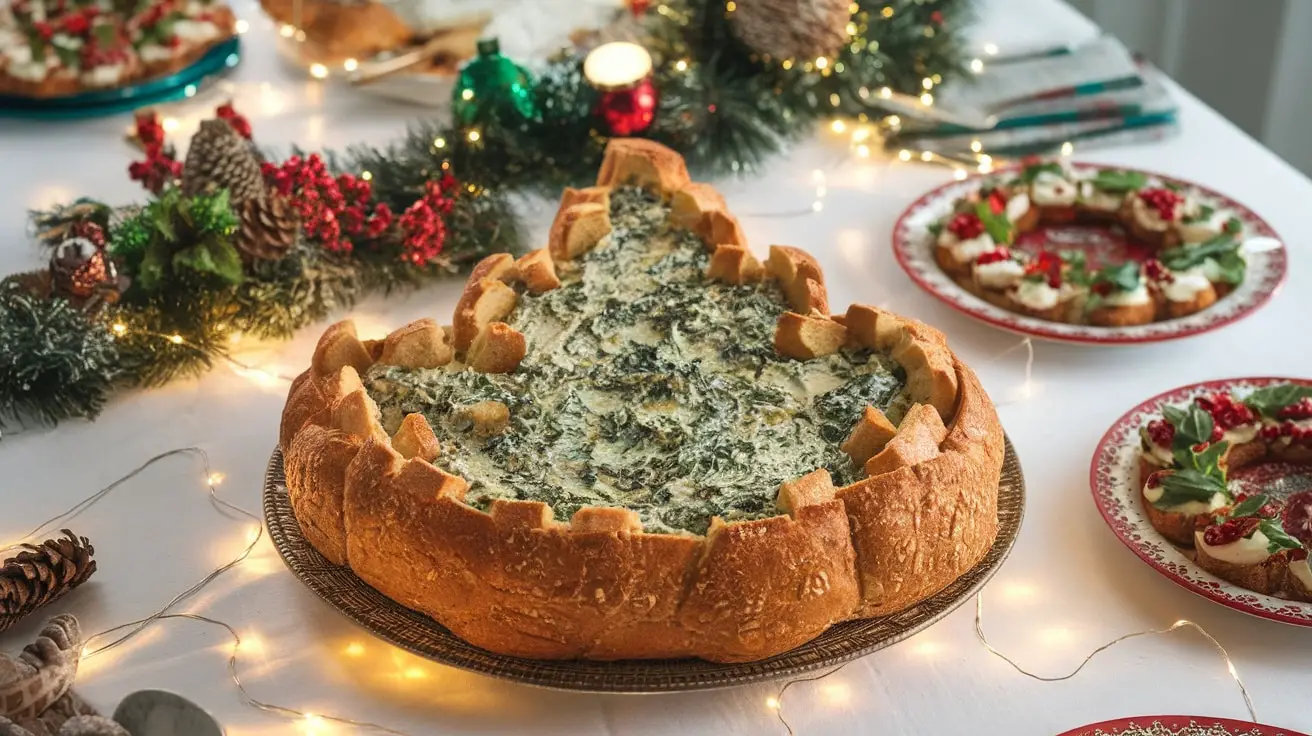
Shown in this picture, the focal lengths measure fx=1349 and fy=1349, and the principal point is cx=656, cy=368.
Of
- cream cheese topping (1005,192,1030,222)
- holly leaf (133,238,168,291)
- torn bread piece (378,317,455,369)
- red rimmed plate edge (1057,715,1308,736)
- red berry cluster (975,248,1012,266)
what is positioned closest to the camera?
red rimmed plate edge (1057,715,1308,736)

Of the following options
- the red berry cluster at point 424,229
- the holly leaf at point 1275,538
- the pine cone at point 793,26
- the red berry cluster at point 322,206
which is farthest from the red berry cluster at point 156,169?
the holly leaf at point 1275,538

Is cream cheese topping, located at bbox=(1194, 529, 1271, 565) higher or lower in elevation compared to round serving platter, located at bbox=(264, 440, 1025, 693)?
lower

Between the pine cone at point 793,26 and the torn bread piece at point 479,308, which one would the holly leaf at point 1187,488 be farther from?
the pine cone at point 793,26

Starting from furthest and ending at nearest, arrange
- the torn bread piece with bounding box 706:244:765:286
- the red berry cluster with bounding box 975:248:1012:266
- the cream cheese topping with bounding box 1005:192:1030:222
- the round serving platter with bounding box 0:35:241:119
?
1. the round serving platter with bounding box 0:35:241:119
2. the cream cheese topping with bounding box 1005:192:1030:222
3. the red berry cluster with bounding box 975:248:1012:266
4. the torn bread piece with bounding box 706:244:765:286

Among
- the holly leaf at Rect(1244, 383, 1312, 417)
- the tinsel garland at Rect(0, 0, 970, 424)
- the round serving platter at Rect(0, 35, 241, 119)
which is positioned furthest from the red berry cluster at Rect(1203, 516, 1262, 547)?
the round serving platter at Rect(0, 35, 241, 119)

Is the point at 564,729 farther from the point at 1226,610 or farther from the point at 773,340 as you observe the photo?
the point at 1226,610

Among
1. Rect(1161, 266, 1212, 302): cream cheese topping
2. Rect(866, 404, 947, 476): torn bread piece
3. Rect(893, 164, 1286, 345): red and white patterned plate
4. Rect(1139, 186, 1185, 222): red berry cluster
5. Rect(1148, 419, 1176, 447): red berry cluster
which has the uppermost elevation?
Rect(866, 404, 947, 476): torn bread piece

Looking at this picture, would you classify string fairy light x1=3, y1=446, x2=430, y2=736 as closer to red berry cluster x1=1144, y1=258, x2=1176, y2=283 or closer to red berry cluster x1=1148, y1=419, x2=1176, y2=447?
red berry cluster x1=1148, y1=419, x2=1176, y2=447

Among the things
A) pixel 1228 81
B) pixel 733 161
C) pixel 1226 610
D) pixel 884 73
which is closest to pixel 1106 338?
pixel 1226 610
